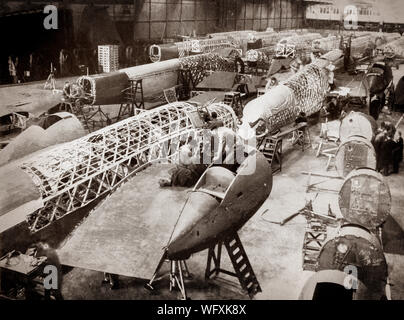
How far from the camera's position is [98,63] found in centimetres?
2806

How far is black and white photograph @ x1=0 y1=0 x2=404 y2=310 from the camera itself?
→ 24.1 feet

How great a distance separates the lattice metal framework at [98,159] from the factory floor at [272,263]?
65.2 inches

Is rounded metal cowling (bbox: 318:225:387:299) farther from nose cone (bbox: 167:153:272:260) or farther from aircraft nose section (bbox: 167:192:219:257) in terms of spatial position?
aircraft nose section (bbox: 167:192:219:257)

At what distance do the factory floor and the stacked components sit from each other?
38.5 inches

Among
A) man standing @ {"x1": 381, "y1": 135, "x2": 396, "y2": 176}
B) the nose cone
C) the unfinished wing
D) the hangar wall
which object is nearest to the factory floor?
man standing @ {"x1": 381, "y1": 135, "x2": 396, "y2": 176}

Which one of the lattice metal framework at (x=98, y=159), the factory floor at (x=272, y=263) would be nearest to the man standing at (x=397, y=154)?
the factory floor at (x=272, y=263)

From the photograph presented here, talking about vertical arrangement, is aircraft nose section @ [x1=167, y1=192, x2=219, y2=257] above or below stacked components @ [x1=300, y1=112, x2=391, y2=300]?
above

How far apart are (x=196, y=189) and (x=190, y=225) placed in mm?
832

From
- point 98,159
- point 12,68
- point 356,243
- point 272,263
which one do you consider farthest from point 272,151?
point 12,68

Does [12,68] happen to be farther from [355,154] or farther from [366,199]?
[366,199]

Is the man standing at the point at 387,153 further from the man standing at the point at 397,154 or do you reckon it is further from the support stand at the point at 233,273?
the support stand at the point at 233,273

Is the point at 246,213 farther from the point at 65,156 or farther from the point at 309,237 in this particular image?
the point at 65,156

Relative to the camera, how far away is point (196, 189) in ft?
23.8
